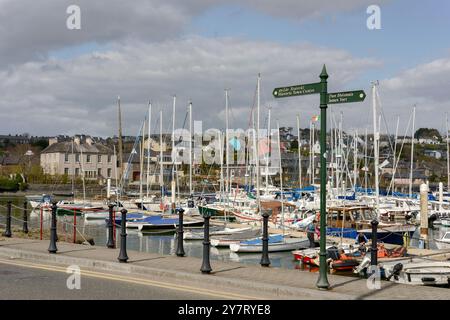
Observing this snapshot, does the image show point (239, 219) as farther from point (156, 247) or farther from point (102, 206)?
point (102, 206)

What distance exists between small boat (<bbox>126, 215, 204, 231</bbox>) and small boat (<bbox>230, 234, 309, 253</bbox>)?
12810 mm

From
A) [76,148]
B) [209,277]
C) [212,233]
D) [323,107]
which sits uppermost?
[76,148]

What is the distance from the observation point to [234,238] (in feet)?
117

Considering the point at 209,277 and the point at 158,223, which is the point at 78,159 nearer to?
the point at 158,223

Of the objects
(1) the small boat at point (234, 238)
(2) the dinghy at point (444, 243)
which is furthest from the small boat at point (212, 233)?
(2) the dinghy at point (444, 243)

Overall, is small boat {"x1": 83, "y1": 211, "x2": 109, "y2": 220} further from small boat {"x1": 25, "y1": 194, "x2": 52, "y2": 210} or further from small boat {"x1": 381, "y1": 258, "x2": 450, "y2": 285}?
small boat {"x1": 381, "y1": 258, "x2": 450, "y2": 285}

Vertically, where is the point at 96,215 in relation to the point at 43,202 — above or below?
below

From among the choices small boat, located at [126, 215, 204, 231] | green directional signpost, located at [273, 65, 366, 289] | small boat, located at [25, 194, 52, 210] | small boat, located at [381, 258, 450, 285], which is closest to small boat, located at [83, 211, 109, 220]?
small boat, located at [25, 194, 52, 210]

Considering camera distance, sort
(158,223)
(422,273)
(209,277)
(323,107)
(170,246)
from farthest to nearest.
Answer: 1. (158,223)
2. (170,246)
3. (422,273)
4. (209,277)
5. (323,107)

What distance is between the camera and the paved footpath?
10414 mm

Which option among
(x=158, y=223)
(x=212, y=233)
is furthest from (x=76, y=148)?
(x=212, y=233)

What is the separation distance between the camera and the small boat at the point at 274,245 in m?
33.1

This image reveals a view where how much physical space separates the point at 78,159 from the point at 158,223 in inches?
3542

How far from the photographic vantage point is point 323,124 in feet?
35.2
